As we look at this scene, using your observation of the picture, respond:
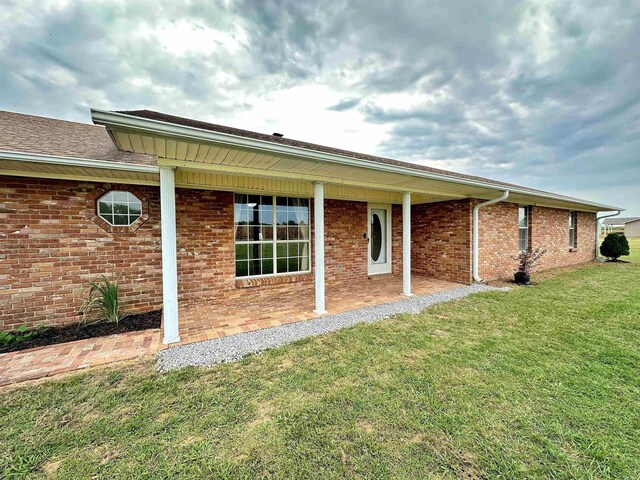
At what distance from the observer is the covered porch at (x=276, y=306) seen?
4203mm

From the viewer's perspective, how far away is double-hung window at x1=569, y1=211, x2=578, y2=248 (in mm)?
11945

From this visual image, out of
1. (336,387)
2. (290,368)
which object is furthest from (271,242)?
(336,387)

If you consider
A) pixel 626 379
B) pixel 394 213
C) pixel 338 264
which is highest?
pixel 394 213

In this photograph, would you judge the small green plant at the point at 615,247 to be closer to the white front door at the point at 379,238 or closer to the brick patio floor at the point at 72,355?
the white front door at the point at 379,238

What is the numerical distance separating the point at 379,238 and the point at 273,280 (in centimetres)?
406

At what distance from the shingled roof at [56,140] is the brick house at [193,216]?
1.3 inches

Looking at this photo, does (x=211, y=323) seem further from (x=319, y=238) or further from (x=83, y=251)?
(x=83, y=251)

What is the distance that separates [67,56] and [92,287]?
240 inches

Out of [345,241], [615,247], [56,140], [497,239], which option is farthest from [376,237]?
[615,247]

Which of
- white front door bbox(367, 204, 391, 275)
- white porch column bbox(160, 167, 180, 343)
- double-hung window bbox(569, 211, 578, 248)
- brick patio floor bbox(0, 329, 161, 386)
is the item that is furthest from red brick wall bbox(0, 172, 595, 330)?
double-hung window bbox(569, 211, 578, 248)

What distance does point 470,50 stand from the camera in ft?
23.7

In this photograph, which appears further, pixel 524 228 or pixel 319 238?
pixel 524 228

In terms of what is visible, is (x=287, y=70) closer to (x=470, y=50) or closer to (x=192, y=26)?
(x=192, y=26)

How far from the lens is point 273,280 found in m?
6.29
